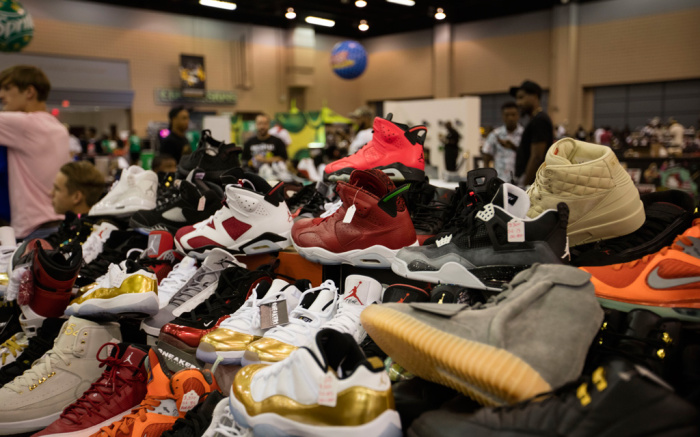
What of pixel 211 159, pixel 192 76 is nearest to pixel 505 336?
pixel 211 159

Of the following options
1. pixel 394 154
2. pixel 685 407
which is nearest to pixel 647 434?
pixel 685 407

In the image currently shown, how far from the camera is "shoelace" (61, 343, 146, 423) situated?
1.41 meters

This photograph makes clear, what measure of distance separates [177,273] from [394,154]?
1.02 meters

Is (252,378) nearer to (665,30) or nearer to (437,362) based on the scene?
(437,362)

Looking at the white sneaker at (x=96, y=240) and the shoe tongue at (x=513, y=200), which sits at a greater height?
the shoe tongue at (x=513, y=200)

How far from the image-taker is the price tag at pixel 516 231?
1.16m

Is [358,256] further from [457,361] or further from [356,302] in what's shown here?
[457,361]

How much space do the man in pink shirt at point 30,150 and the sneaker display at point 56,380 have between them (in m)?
1.78

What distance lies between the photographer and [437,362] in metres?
0.83

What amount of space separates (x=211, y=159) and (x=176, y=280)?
925 millimetres

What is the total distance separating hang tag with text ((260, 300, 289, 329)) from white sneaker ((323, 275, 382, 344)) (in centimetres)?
16

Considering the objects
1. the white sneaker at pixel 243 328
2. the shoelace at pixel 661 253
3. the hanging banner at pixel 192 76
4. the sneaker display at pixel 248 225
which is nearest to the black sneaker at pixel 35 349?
the sneaker display at pixel 248 225

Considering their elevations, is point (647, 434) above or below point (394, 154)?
below

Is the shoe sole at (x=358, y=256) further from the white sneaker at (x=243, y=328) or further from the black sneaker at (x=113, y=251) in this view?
the black sneaker at (x=113, y=251)
